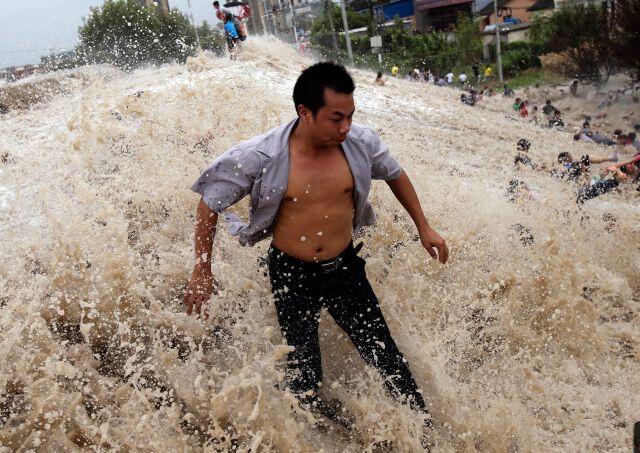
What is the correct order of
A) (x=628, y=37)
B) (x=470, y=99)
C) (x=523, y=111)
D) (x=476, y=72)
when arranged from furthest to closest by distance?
1. (x=476, y=72)
2. (x=628, y=37)
3. (x=470, y=99)
4. (x=523, y=111)

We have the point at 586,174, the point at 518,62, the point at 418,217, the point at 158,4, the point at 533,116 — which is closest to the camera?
the point at 418,217

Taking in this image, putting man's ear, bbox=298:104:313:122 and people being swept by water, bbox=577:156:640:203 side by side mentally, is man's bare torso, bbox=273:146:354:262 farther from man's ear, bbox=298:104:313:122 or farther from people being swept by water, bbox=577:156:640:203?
people being swept by water, bbox=577:156:640:203

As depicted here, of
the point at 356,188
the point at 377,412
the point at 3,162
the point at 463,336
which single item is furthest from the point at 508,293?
the point at 3,162

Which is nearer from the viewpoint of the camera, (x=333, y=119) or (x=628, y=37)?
(x=333, y=119)

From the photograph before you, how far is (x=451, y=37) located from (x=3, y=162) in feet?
104

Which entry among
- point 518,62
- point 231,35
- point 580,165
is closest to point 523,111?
point 580,165

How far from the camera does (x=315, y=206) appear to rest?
7.71ft

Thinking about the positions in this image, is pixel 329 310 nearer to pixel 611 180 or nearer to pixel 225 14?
pixel 611 180

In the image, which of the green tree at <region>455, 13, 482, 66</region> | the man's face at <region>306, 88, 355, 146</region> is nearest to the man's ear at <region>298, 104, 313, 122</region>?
the man's face at <region>306, 88, 355, 146</region>

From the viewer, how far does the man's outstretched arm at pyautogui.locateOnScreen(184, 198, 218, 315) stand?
2295mm

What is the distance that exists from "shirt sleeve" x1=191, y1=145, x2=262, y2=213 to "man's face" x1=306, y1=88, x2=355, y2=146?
273 mm

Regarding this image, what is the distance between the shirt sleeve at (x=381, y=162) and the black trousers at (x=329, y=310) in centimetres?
37

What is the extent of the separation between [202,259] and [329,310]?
63cm

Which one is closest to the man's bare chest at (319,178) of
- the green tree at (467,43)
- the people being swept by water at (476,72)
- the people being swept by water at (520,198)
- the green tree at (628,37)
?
the people being swept by water at (520,198)
